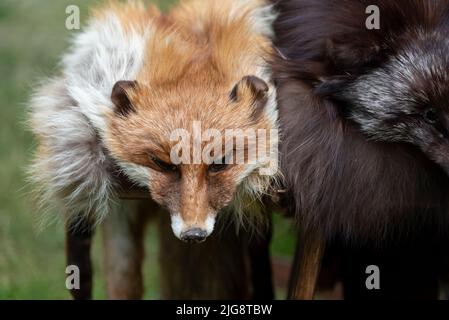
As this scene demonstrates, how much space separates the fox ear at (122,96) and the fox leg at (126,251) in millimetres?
1152

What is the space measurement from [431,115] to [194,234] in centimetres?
126

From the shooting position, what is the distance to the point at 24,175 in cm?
521

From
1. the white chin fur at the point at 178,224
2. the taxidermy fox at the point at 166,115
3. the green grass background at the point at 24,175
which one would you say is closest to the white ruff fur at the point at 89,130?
the taxidermy fox at the point at 166,115

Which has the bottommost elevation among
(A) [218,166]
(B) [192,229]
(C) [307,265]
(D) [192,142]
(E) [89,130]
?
A: (C) [307,265]

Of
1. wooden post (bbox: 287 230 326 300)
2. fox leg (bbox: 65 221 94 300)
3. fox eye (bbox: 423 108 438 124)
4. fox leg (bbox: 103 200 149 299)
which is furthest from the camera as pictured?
fox leg (bbox: 103 200 149 299)

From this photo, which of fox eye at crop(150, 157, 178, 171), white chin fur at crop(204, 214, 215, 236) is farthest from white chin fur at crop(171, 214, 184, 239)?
fox eye at crop(150, 157, 178, 171)

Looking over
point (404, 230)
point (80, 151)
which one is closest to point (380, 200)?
point (404, 230)

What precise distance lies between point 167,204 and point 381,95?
1.18m

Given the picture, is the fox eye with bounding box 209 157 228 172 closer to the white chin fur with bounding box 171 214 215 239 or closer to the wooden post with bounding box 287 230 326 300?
the white chin fur with bounding box 171 214 215 239

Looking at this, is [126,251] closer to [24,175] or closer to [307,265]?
[24,175]

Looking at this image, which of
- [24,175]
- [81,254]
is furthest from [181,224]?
[24,175]

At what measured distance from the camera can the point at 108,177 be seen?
3.98 meters

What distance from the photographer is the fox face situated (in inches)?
146

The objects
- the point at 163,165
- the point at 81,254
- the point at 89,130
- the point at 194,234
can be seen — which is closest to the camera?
the point at 194,234
